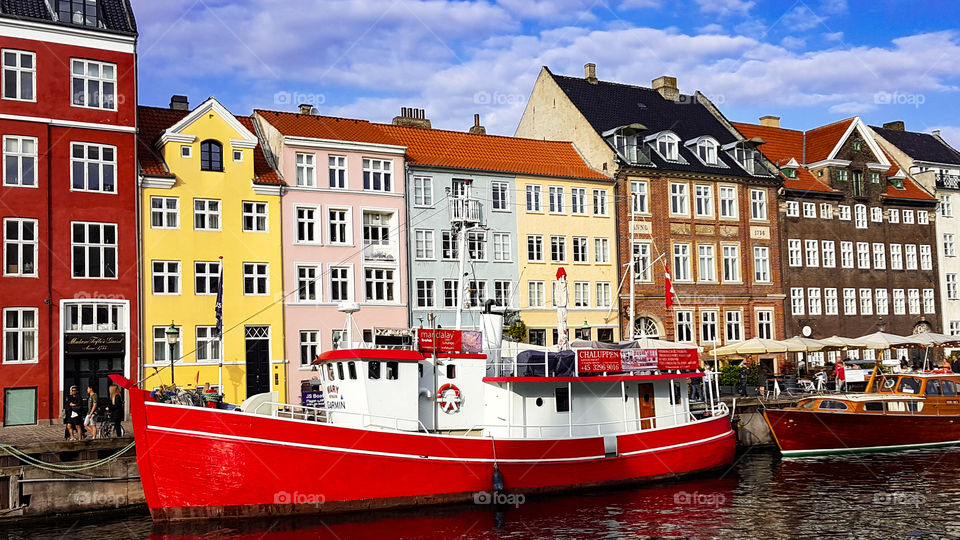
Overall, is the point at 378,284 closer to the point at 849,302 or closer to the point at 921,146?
the point at 849,302

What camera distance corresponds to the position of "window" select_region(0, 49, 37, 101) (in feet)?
110

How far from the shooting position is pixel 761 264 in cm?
5181

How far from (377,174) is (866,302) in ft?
101

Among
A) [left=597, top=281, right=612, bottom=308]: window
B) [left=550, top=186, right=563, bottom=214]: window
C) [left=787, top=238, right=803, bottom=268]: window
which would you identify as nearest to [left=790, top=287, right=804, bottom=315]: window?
[left=787, top=238, right=803, bottom=268]: window

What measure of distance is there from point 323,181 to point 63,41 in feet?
36.3

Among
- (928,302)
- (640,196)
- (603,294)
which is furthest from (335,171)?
(928,302)

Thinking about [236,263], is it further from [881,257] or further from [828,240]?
[881,257]

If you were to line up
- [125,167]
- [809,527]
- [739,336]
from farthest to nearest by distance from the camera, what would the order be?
[739,336] < [125,167] < [809,527]

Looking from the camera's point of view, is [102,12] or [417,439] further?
[102,12]

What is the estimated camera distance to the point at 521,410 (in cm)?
2738

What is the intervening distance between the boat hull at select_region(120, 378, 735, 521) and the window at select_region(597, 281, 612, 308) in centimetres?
2044

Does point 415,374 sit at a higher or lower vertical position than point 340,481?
higher

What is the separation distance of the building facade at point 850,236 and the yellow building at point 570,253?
11.9 metres

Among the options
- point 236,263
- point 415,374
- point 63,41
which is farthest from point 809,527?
point 63,41
